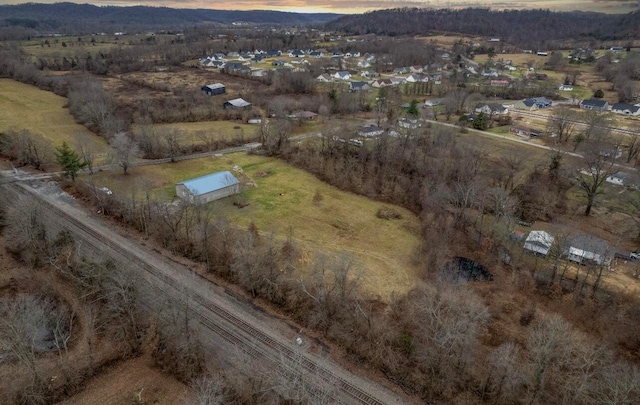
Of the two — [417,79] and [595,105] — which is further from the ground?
[417,79]

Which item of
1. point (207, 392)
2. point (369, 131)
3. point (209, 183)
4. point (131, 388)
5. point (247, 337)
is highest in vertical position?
point (207, 392)

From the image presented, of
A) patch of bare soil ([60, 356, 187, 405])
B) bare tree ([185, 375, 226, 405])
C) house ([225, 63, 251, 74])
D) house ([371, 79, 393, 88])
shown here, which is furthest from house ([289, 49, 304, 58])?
bare tree ([185, 375, 226, 405])

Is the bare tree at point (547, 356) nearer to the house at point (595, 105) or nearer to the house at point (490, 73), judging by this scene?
the house at point (595, 105)

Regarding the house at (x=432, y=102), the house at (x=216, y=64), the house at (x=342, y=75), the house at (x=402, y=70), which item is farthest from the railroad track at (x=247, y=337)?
the house at (x=402, y=70)

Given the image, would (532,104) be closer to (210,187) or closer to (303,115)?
(303,115)

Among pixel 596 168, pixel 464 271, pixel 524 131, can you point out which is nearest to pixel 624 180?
pixel 596 168

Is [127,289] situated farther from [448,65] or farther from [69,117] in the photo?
[448,65]

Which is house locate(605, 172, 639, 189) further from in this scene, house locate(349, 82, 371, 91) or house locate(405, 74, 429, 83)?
house locate(405, 74, 429, 83)
